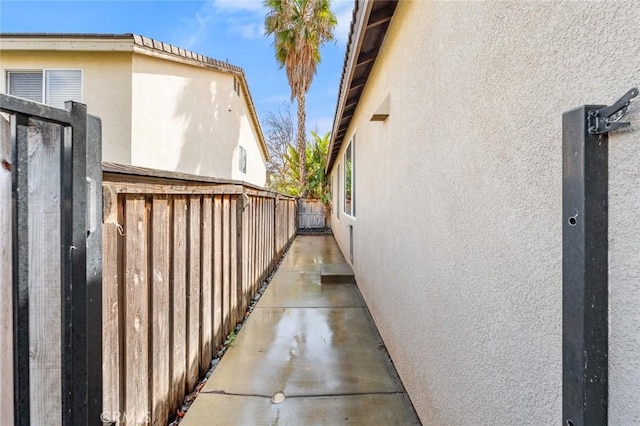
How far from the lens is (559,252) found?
1.10 m

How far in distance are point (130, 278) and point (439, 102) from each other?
2367 millimetres

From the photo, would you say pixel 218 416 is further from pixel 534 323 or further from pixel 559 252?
pixel 559 252

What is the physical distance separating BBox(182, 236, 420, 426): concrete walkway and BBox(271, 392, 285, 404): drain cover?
0.03 meters

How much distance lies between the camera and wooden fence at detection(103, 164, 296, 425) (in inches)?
73.0

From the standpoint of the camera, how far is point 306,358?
3.52 m

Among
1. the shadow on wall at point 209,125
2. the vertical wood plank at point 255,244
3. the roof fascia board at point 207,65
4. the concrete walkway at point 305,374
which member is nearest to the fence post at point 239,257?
the concrete walkway at point 305,374

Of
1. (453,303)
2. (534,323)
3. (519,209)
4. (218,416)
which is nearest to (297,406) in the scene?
(218,416)

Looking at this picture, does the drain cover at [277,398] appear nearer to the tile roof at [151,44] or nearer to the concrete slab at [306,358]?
the concrete slab at [306,358]

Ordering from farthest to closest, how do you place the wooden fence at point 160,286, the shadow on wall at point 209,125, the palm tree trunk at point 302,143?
the palm tree trunk at point 302,143
the shadow on wall at point 209,125
the wooden fence at point 160,286

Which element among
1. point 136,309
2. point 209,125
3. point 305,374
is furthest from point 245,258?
point 209,125

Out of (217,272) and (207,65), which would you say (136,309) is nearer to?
(217,272)

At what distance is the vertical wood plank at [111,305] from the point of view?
1.74 m

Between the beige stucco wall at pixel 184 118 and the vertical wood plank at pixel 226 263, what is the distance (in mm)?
5442

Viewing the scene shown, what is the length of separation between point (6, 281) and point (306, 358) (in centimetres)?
296
